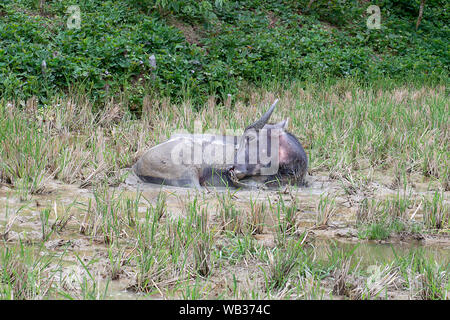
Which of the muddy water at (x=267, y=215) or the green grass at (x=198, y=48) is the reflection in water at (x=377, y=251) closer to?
the muddy water at (x=267, y=215)

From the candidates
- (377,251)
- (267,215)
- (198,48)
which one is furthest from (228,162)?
(198,48)

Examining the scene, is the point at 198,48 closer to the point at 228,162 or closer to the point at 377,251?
the point at 228,162

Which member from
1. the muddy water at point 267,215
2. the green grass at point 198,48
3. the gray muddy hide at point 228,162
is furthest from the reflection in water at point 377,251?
the green grass at point 198,48

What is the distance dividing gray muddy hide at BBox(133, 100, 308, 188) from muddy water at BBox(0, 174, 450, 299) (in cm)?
16

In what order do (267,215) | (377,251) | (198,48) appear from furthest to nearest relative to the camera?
(198,48) → (267,215) → (377,251)

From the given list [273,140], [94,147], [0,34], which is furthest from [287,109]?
[0,34]

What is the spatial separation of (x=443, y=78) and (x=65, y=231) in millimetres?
8527

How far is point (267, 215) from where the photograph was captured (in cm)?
394

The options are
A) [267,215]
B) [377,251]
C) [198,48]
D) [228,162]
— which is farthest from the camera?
[198,48]

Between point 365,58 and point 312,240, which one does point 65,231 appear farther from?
point 365,58

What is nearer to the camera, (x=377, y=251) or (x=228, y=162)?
(x=377, y=251)

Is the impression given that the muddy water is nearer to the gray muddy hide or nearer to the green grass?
the gray muddy hide

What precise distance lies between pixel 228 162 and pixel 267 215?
107 cm

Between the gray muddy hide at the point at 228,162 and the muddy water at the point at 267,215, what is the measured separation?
6.4 inches
